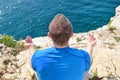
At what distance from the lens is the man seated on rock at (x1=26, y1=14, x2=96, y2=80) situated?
708 centimetres

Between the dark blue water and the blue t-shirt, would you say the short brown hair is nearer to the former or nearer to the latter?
the blue t-shirt

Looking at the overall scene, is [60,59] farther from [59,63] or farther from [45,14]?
[45,14]

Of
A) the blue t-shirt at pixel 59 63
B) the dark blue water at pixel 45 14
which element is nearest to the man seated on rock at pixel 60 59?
the blue t-shirt at pixel 59 63

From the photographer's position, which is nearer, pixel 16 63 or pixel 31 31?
pixel 16 63

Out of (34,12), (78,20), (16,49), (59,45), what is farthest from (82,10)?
(59,45)

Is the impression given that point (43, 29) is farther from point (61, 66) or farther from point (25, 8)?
point (61, 66)

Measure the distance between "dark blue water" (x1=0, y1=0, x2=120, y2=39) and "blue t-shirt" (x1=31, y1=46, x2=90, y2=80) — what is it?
3129 cm

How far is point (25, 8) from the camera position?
152ft

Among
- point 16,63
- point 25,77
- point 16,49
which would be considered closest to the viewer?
point 25,77

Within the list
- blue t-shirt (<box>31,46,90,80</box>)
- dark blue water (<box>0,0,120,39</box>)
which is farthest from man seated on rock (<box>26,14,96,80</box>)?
dark blue water (<box>0,0,120,39</box>)

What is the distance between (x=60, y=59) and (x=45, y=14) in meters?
37.0

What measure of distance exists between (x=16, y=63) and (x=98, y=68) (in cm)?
382

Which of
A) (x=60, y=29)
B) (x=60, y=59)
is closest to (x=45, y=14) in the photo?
(x=60, y=59)

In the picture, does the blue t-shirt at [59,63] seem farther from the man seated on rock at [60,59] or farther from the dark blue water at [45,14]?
the dark blue water at [45,14]
